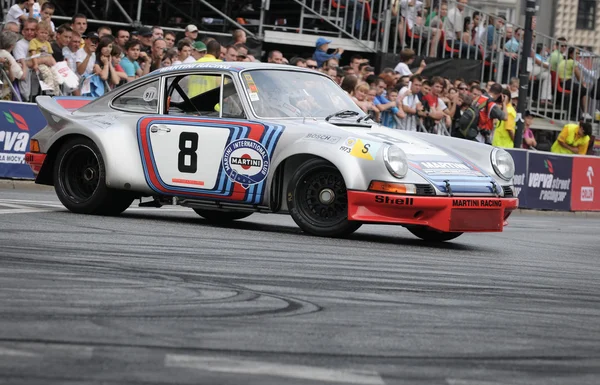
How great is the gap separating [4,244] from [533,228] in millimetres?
9144

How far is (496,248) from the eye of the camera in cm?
1105

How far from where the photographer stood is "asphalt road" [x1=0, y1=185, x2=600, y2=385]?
4.48m

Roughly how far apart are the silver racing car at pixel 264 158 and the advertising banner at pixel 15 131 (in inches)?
179

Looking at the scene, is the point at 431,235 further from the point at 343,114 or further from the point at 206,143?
the point at 206,143

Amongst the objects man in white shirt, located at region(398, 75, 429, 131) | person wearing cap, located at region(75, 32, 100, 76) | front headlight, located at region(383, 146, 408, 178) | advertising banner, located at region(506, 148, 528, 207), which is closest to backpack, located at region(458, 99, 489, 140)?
man in white shirt, located at region(398, 75, 429, 131)

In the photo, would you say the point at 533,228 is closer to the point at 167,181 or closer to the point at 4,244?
the point at 167,181

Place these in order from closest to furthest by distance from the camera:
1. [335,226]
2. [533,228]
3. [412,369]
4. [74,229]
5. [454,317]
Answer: [412,369], [454,317], [74,229], [335,226], [533,228]

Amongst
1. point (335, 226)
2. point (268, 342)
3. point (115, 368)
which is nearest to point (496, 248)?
point (335, 226)

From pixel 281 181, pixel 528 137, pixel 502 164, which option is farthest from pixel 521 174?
pixel 281 181

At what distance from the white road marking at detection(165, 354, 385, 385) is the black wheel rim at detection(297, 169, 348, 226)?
18.1 ft

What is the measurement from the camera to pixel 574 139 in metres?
23.2

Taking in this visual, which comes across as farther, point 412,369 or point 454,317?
point 454,317

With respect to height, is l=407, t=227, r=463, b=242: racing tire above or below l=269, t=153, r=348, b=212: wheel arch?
below

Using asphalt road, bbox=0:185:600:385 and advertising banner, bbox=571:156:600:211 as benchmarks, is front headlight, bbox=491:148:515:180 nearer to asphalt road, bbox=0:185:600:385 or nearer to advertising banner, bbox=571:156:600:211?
asphalt road, bbox=0:185:600:385
